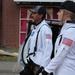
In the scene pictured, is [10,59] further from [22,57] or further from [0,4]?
[22,57]

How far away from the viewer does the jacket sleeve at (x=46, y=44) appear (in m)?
4.61

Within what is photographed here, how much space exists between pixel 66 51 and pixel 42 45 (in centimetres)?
110

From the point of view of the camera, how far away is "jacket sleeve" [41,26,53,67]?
461 cm

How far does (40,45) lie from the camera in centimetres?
481

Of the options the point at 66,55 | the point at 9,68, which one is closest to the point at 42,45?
the point at 66,55

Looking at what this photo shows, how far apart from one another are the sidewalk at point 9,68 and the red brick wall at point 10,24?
7966 mm

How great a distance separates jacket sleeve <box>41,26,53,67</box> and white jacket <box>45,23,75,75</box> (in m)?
0.78

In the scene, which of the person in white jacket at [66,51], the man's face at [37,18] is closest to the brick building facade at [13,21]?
the man's face at [37,18]

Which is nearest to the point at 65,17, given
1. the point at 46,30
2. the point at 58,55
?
the point at 58,55

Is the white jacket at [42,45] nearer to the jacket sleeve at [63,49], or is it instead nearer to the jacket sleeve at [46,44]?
the jacket sleeve at [46,44]

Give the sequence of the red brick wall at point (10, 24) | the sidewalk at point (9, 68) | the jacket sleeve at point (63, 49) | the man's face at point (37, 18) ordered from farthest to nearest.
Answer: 1. the red brick wall at point (10, 24)
2. the sidewalk at point (9, 68)
3. the man's face at point (37, 18)
4. the jacket sleeve at point (63, 49)

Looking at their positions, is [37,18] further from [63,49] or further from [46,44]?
[63,49]

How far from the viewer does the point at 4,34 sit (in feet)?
68.6

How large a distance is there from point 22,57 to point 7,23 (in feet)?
51.9
